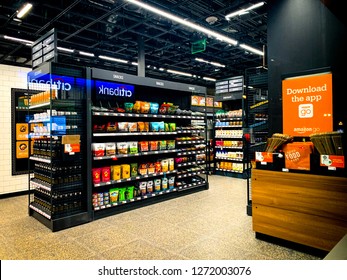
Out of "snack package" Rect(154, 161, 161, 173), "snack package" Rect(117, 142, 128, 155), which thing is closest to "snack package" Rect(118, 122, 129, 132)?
"snack package" Rect(117, 142, 128, 155)

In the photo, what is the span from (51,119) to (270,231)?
3.71 metres

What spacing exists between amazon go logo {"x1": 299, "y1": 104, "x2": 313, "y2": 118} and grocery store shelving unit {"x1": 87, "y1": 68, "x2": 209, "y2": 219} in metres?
3.01

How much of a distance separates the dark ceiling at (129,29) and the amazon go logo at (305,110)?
4.60 meters

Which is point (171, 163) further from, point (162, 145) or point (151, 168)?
point (151, 168)

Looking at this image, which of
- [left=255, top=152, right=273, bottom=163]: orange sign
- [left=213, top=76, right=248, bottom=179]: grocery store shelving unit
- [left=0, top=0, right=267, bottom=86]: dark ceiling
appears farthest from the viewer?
[left=213, top=76, right=248, bottom=179]: grocery store shelving unit

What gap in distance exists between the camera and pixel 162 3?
734 cm

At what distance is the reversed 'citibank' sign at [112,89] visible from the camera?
5082 millimetres

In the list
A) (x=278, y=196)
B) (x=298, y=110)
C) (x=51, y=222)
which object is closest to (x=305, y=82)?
(x=298, y=110)

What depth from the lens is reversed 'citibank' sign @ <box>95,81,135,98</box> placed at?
5.08 metres

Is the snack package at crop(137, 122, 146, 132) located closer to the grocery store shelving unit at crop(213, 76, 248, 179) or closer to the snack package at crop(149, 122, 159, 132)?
the snack package at crop(149, 122, 159, 132)

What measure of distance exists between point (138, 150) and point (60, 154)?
1687mm

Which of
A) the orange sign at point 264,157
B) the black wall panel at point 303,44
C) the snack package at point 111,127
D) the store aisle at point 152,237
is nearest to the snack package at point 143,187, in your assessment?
the store aisle at point 152,237

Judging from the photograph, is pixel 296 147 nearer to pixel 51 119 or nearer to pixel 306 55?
pixel 306 55

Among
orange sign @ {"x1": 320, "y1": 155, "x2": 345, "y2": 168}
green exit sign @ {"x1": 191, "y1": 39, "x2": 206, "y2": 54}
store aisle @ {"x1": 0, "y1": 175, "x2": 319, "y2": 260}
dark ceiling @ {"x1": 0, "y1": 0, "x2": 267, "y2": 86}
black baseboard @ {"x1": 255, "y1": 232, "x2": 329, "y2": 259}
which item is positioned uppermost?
dark ceiling @ {"x1": 0, "y1": 0, "x2": 267, "y2": 86}
